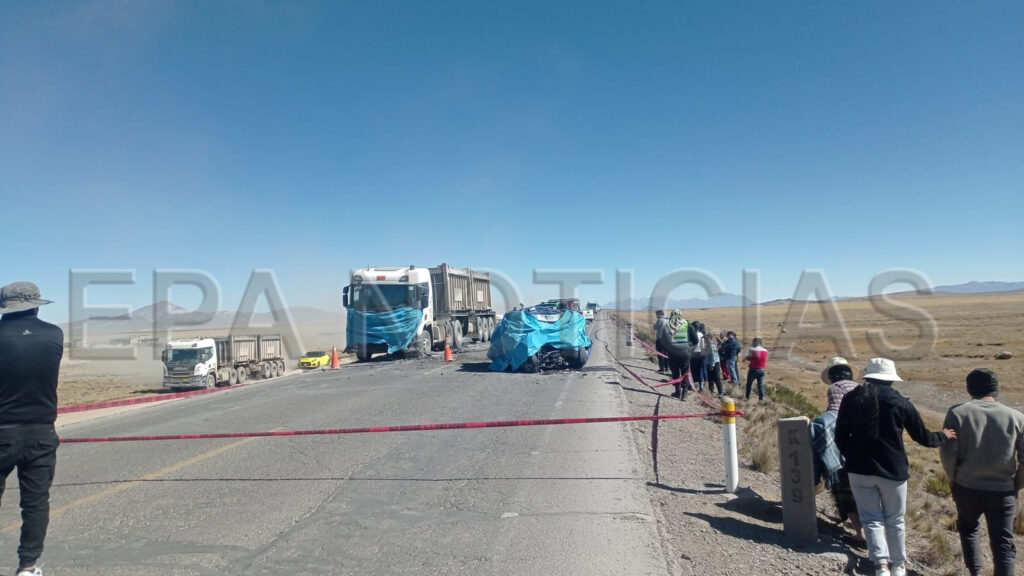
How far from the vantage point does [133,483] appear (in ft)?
21.5

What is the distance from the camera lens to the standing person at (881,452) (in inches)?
173

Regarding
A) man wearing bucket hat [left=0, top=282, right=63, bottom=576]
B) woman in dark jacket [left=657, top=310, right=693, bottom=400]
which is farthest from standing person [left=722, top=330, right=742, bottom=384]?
man wearing bucket hat [left=0, top=282, right=63, bottom=576]

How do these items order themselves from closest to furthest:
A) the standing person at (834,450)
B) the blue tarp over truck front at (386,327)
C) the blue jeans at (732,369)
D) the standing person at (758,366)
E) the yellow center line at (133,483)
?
the standing person at (834,450) < the yellow center line at (133,483) < the standing person at (758,366) < the blue jeans at (732,369) < the blue tarp over truck front at (386,327)

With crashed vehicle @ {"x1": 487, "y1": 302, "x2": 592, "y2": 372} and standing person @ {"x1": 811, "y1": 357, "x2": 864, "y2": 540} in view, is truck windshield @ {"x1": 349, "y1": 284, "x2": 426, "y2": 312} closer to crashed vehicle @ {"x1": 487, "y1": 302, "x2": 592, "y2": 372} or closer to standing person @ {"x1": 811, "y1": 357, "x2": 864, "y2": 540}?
crashed vehicle @ {"x1": 487, "y1": 302, "x2": 592, "y2": 372}

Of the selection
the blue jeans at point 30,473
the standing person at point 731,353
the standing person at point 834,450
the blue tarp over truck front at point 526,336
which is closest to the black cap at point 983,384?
the standing person at point 834,450

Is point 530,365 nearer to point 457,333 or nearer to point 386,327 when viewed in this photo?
point 386,327

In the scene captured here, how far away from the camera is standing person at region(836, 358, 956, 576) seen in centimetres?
439

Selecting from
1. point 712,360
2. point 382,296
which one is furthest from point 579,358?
point 382,296

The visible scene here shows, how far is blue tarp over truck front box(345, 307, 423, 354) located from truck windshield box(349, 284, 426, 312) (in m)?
0.24

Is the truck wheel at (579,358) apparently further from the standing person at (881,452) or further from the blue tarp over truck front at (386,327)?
the standing person at (881,452)

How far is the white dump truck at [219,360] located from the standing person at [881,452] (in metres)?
24.0

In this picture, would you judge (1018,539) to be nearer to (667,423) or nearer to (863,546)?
(863,546)

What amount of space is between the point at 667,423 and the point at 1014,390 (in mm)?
18276

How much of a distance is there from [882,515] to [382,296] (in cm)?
2020
